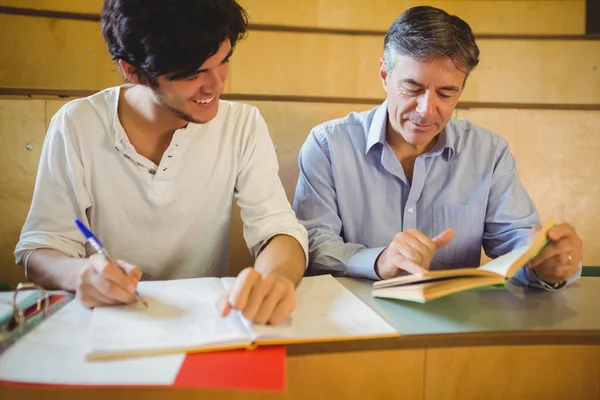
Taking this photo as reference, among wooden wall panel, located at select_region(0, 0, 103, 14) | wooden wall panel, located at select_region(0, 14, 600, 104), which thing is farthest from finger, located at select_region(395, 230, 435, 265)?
wooden wall panel, located at select_region(0, 0, 103, 14)

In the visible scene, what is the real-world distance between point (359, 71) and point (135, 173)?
1.12 metres

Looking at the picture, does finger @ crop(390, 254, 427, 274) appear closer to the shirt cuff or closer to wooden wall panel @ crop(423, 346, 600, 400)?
the shirt cuff

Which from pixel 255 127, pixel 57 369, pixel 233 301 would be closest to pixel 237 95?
pixel 255 127

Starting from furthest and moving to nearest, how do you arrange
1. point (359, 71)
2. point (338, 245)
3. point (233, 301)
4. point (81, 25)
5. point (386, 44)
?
point (359, 71), point (81, 25), point (386, 44), point (338, 245), point (233, 301)

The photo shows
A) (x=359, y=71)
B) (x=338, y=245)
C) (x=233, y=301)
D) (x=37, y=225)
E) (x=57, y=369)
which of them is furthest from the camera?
(x=359, y=71)

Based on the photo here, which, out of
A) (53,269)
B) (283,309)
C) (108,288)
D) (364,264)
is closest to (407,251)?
(364,264)

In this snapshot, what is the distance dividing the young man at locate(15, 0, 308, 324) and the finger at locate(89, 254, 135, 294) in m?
0.14

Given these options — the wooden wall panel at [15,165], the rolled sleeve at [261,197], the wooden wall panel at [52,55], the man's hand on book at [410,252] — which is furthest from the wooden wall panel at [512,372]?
the wooden wall panel at [52,55]

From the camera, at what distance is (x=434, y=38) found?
131 cm

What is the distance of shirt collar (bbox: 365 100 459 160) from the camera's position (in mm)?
1429

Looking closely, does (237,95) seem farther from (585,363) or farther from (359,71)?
(585,363)

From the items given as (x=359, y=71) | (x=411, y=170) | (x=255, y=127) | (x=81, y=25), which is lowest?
(x=411, y=170)

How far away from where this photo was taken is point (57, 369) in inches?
25.4

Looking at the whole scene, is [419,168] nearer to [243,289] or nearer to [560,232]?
[560,232]
